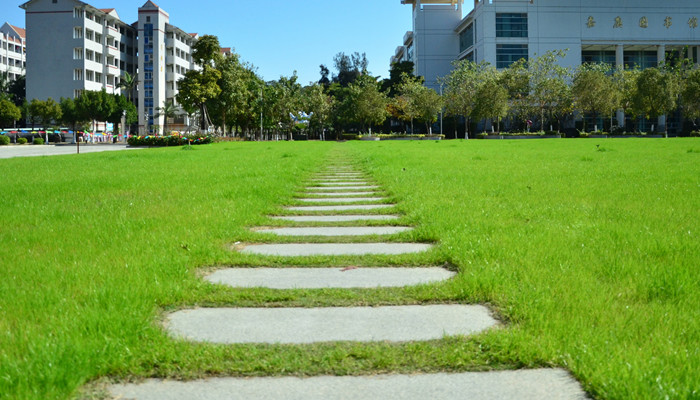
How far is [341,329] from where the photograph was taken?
316 cm

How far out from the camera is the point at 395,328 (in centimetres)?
319

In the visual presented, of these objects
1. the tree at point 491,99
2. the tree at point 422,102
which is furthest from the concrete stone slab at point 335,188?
the tree at point 422,102

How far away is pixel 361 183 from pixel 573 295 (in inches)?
378

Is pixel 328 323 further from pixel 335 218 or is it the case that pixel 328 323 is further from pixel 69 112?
pixel 69 112

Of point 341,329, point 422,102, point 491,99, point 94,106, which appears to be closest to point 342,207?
point 341,329

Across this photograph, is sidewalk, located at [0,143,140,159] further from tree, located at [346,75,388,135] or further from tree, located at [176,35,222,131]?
tree, located at [346,75,388,135]

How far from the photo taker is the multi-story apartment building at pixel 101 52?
274ft

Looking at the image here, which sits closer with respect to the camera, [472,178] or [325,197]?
[325,197]

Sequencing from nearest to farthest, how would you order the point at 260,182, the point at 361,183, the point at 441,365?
the point at 441,365 < the point at 260,182 < the point at 361,183

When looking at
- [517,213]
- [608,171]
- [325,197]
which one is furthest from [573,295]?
[608,171]

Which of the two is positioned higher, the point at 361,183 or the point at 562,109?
the point at 562,109

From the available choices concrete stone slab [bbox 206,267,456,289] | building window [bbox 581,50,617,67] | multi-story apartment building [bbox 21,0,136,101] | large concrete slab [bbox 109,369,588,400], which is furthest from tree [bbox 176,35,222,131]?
large concrete slab [bbox 109,369,588,400]

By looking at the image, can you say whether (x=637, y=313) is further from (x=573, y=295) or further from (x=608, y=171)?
(x=608, y=171)

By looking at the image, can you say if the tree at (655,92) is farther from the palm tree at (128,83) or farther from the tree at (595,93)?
the palm tree at (128,83)
